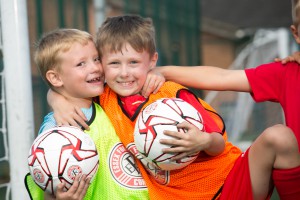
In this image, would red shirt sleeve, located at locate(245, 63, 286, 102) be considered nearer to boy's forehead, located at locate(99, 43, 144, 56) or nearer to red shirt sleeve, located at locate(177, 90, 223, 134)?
red shirt sleeve, located at locate(177, 90, 223, 134)

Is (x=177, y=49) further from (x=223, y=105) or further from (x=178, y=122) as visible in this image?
(x=178, y=122)

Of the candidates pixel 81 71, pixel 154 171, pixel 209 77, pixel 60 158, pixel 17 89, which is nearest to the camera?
pixel 60 158

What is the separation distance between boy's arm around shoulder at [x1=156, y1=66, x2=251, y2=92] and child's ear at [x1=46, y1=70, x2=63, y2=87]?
1.96 ft

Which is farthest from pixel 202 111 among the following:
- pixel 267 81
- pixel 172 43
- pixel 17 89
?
pixel 172 43

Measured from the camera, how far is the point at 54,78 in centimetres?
353

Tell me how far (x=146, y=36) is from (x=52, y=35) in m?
0.56

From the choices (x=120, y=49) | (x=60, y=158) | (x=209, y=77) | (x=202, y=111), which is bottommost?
(x=60, y=158)

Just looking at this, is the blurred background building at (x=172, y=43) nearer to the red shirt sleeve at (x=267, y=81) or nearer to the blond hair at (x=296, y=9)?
the red shirt sleeve at (x=267, y=81)

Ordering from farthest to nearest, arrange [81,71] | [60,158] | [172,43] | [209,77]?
[172,43] → [209,77] → [81,71] → [60,158]

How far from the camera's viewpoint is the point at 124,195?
3.35m

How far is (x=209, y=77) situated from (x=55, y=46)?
931 millimetres

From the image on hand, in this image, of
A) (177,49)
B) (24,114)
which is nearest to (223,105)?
(177,49)

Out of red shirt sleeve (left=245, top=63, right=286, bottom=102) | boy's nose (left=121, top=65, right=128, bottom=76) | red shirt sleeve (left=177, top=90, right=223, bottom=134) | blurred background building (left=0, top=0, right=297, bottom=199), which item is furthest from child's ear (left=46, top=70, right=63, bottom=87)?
red shirt sleeve (left=245, top=63, right=286, bottom=102)

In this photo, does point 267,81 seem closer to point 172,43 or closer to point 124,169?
point 124,169
